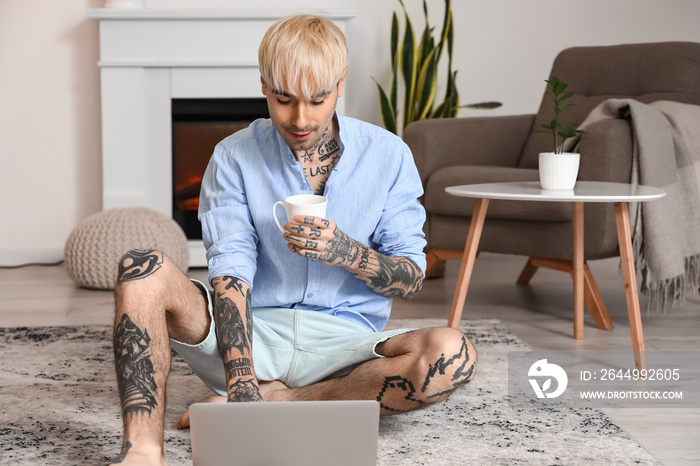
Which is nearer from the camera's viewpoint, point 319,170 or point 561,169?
point 319,170

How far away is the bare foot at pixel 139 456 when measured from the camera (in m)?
1.10

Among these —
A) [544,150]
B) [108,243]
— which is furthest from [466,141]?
[108,243]

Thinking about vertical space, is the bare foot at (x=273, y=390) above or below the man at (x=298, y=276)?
below

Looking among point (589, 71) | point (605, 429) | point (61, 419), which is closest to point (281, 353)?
point (61, 419)

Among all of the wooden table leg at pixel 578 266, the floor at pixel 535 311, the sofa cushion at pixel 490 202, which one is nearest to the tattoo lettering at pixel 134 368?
the floor at pixel 535 311

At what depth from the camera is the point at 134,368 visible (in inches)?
48.4

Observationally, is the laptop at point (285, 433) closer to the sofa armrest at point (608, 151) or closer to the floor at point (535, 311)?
the floor at point (535, 311)


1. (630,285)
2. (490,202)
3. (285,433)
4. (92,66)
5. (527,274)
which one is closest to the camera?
(285,433)

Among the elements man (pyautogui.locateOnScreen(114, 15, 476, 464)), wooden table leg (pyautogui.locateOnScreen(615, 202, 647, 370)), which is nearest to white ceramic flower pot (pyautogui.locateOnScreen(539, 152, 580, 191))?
wooden table leg (pyautogui.locateOnScreen(615, 202, 647, 370))

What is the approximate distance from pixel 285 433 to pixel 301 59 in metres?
0.63

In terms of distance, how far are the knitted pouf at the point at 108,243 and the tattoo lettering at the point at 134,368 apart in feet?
5.96

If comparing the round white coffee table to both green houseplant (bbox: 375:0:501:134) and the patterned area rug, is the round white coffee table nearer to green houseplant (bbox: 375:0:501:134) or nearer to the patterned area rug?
the patterned area rug

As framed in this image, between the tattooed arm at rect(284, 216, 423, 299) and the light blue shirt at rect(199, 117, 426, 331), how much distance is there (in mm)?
52

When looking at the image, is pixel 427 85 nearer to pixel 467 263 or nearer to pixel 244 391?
pixel 467 263
